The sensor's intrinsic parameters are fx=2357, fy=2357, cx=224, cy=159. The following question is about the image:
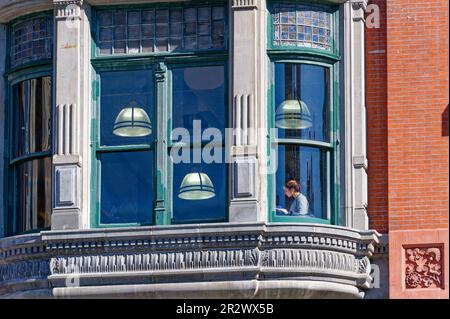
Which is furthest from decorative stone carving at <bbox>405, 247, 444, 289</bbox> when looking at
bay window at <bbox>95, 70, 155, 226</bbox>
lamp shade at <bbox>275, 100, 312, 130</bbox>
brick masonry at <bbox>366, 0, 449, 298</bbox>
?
bay window at <bbox>95, 70, 155, 226</bbox>

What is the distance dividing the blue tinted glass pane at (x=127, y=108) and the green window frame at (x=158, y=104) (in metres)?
0.08

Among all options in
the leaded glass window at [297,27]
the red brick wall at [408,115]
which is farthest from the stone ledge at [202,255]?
the leaded glass window at [297,27]

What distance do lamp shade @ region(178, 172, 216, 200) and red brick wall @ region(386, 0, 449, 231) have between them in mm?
2533

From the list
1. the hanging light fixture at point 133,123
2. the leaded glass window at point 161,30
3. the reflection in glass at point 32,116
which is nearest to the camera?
the hanging light fixture at point 133,123

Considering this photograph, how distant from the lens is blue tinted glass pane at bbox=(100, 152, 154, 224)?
32.8 m

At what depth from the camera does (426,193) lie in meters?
32.7

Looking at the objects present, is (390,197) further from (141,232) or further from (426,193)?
(141,232)

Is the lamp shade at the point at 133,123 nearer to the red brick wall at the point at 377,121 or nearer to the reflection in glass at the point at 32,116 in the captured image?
the reflection in glass at the point at 32,116

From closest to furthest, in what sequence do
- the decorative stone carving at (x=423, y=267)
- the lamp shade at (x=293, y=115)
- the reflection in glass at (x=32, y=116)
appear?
the decorative stone carving at (x=423, y=267), the lamp shade at (x=293, y=115), the reflection in glass at (x=32, y=116)

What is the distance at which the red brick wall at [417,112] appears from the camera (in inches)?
1287

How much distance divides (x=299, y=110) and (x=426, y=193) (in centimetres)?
210

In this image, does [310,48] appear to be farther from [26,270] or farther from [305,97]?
[26,270]

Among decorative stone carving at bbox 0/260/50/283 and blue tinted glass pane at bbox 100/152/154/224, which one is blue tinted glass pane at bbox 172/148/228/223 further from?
decorative stone carving at bbox 0/260/50/283

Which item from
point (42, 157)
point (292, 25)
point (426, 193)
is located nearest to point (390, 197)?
point (426, 193)
